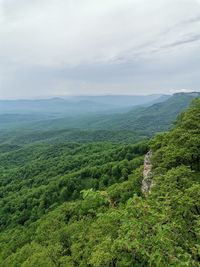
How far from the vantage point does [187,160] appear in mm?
29078

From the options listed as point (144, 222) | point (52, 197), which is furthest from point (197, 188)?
point (52, 197)

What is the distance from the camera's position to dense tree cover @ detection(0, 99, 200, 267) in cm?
1052

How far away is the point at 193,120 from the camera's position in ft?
119

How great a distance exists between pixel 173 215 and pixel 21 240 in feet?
143

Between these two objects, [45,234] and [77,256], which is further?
[45,234]

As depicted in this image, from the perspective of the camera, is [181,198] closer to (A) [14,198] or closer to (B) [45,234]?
(B) [45,234]

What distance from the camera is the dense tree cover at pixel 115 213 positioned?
1052cm

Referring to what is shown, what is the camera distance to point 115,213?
35.4 feet

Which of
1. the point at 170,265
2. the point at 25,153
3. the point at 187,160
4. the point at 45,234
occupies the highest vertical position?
the point at 170,265

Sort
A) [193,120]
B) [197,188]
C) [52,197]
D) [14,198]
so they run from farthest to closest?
1. [14,198]
2. [52,197]
3. [193,120]
4. [197,188]

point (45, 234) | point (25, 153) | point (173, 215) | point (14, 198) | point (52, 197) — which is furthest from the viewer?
point (25, 153)

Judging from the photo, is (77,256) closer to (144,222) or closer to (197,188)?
(197,188)

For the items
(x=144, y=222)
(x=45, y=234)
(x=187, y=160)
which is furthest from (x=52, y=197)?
(x=144, y=222)

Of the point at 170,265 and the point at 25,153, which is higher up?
the point at 170,265
